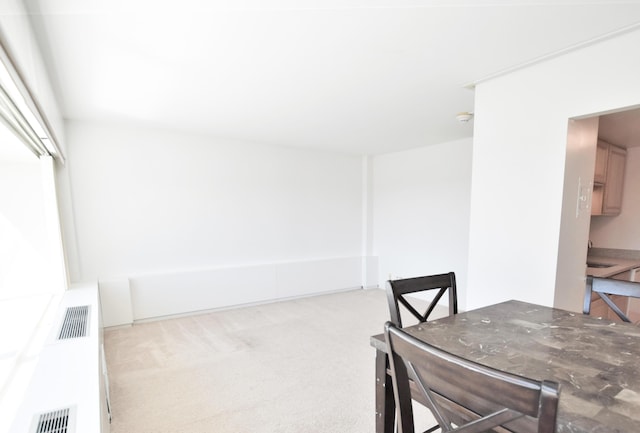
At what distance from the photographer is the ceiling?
1.49 metres

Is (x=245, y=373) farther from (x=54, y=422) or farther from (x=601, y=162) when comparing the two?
(x=601, y=162)

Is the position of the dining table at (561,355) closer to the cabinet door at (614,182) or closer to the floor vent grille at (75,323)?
the floor vent grille at (75,323)

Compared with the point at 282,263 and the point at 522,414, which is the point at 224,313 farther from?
the point at 522,414

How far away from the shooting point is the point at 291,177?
487 centimetres

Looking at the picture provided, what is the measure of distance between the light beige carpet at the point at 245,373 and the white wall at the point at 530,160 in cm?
130

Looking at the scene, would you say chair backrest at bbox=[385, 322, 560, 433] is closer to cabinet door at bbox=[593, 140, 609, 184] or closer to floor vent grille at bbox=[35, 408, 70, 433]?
floor vent grille at bbox=[35, 408, 70, 433]

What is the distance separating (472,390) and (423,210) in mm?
4346

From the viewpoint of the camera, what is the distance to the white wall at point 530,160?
174 cm

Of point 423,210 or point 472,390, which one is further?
point 423,210

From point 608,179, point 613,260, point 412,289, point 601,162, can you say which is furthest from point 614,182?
point 412,289

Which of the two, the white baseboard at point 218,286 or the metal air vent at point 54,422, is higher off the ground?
the metal air vent at point 54,422

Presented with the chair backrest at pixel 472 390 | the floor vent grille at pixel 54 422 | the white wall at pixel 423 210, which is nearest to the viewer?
the chair backrest at pixel 472 390

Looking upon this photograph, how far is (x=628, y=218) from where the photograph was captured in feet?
12.3

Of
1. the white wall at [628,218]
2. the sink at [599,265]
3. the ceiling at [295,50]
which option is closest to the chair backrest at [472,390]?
the ceiling at [295,50]
